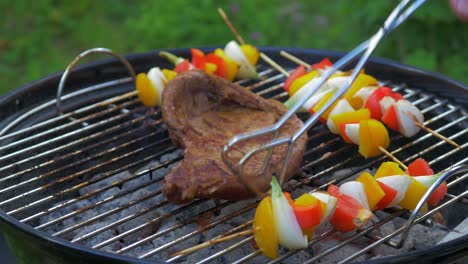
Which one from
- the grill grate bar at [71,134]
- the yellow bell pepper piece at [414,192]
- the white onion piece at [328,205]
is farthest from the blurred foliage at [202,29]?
the white onion piece at [328,205]

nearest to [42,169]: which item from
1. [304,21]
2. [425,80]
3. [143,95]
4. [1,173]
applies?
[1,173]

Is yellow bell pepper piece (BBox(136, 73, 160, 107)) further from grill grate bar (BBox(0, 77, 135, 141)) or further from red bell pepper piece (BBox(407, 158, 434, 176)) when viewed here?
red bell pepper piece (BBox(407, 158, 434, 176))

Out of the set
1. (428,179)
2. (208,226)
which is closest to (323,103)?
(428,179)

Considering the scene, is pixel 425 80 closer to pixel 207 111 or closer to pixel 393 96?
pixel 393 96

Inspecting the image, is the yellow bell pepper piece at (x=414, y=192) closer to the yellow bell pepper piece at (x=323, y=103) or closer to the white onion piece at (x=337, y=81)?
the yellow bell pepper piece at (x=323, y=103)

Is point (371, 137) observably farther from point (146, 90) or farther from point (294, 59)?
point (146, 90)

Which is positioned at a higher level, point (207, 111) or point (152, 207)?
point (207, 111)
